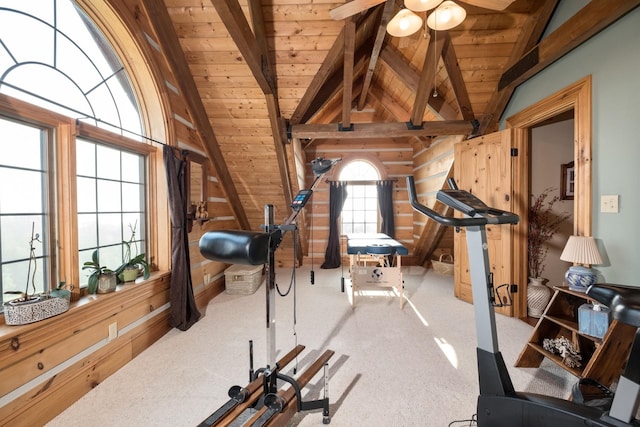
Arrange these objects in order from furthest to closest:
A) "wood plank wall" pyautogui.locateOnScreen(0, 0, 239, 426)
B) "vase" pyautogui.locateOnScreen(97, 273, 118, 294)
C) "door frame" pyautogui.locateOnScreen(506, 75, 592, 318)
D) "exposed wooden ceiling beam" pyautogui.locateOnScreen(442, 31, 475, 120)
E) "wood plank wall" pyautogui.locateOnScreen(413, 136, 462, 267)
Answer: "wood plank wall" pyautogui.locateOnScreen(413, 136, 462, 267), "exposed wooden ceiling beam" pyautogui.locateOnScreen(442, 31, 475, 120), "door frame" pyautogui.locateOnScreen(506, 75, 592, 318), "vase" pyautogui.locateOnScreen(97, 273, 118, 294), "wood plank wall" pyautogui.locateOnScreen(0, 0, 239, 426)

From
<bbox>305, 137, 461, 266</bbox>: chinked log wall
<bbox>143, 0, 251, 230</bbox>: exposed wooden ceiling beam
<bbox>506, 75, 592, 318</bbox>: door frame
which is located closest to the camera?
<bbox>506, 75, 592, 318</bbox>: door frame

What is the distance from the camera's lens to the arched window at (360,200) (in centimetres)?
553

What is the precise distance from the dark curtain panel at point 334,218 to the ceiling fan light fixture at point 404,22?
3486mm

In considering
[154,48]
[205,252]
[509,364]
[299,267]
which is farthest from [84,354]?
[299,267]

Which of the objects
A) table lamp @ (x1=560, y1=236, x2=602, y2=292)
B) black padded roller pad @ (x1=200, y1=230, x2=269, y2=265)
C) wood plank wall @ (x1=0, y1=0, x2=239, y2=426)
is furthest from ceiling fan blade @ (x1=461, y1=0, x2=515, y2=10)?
wood plank wall @ (x1=0, y1=0, x2=239, y2=426)

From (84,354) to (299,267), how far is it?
3680 millimetres

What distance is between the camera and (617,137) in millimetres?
1816

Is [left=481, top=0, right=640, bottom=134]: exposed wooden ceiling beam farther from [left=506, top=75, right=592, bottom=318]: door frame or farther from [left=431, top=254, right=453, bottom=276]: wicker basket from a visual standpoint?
[left=431, top=254, right=453, bottom=276]: wicker basket

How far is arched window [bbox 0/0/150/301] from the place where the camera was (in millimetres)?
1462

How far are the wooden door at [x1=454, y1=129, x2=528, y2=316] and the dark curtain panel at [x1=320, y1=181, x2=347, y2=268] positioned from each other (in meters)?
2.57

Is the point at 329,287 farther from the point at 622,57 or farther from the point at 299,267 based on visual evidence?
the point at 622,57

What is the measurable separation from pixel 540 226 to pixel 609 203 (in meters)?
1.23

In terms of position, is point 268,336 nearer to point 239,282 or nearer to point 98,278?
point 98,278

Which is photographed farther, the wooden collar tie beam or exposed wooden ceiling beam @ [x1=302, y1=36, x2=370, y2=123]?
exposed wooden ceiling beam @ [x1=302, y1=36, x2=370, y2=123]
